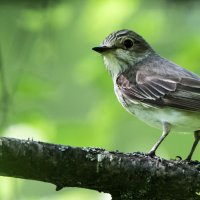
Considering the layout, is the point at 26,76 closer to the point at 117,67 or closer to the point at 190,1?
the point at 117,67

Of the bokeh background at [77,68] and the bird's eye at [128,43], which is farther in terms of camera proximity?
the bird's eye at [128,43]

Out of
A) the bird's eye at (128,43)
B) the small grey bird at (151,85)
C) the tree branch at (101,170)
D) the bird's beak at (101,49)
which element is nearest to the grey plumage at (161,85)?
the small grey bird at (151,85)

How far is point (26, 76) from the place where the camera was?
7.57m

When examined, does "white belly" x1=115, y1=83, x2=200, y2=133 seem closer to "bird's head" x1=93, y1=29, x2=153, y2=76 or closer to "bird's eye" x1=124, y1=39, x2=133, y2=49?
"bird's head" x1=93, y1=29, x2=153, y2=76

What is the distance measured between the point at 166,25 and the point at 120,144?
5.56ft

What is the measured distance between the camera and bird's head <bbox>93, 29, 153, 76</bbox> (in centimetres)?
765

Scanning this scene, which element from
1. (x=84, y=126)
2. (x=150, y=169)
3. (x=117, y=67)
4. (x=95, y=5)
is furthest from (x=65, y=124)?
(x=150, y=169)

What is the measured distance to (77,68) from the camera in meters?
8.48

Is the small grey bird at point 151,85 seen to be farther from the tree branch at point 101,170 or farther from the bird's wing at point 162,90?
the tree branch at point 101,170

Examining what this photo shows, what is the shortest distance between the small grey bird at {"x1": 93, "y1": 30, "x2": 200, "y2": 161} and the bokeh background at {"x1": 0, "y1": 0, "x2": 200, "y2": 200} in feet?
1.17

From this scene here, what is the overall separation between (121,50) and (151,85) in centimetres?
68

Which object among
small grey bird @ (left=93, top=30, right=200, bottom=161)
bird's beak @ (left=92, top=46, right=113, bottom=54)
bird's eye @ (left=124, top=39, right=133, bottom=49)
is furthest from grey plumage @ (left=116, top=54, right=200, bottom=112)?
bird's beak @ (left=92, top=46, right=113, bottom=54)

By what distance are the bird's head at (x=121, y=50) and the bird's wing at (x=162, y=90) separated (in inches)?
6.8

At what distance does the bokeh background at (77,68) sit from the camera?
283 inches
